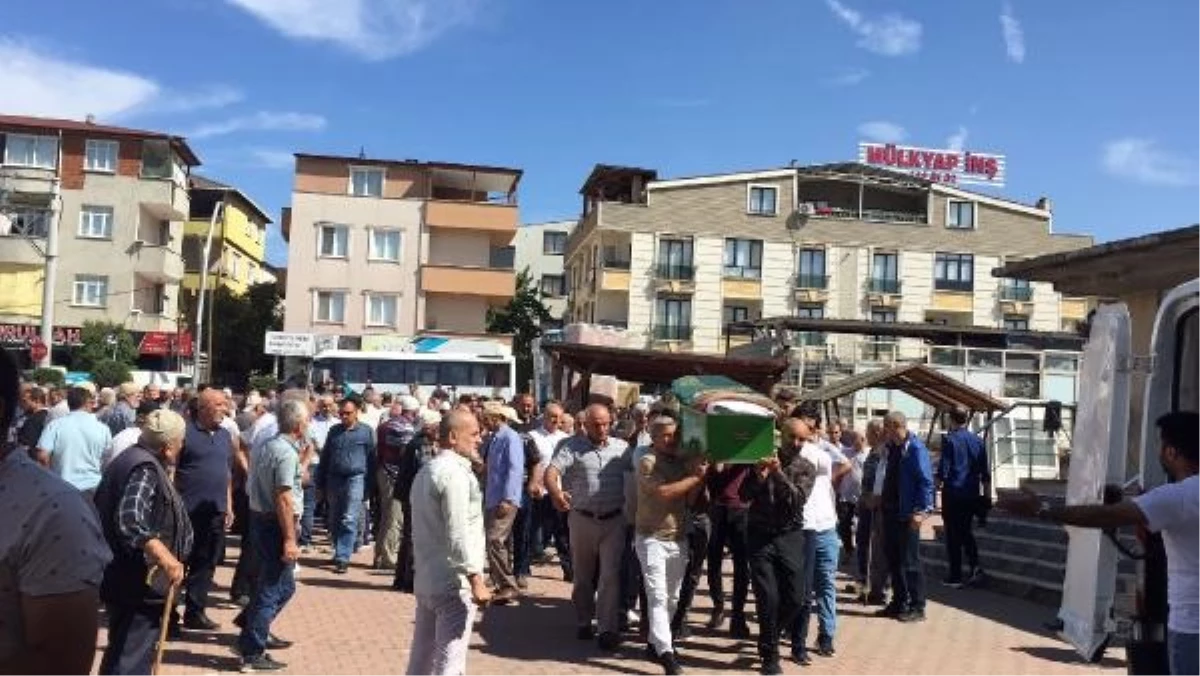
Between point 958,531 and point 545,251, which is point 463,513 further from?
point 545,251

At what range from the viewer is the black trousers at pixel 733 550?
986cm

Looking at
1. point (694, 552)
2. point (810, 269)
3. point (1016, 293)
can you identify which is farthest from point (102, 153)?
point (694, 552)

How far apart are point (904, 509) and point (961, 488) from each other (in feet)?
8.75

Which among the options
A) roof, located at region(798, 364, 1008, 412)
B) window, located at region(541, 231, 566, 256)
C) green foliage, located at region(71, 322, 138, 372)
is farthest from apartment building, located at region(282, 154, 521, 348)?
roof, located at region(798, 364, 1008, 412)

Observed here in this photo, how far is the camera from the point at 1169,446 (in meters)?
4.79

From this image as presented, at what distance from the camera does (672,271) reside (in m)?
58.1

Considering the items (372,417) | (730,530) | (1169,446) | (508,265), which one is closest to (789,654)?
(730,530)

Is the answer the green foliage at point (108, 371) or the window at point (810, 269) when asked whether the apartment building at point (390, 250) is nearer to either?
the green foliage at point (108, 371)

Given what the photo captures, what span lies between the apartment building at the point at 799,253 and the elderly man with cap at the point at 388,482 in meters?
44.5

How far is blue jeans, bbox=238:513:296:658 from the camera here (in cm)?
802

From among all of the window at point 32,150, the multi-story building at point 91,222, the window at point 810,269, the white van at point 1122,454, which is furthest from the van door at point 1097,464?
the window at point 32,150

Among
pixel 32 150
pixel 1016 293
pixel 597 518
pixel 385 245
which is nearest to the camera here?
pixel 597 518

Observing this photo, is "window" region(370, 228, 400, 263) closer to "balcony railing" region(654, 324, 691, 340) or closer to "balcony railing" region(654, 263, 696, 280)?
"balcony railing" region(654, 263, 696, 280)

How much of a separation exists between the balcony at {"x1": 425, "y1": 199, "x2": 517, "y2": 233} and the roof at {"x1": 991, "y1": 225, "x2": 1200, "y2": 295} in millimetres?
36948
